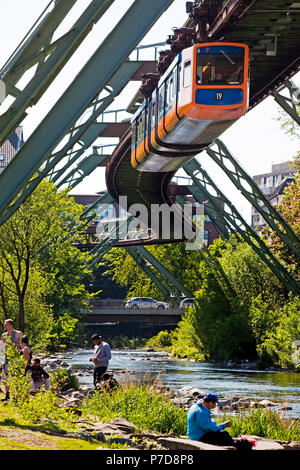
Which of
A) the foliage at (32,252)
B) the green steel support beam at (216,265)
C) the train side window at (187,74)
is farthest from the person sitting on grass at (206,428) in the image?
the green steel support beam at (216,265)

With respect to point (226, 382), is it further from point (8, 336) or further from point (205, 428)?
point (205, 428)

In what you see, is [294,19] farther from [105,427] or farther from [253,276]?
[253,276]

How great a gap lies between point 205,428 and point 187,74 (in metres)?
10.8

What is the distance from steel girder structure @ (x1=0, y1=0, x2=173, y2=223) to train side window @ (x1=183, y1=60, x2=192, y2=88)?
2.91 m

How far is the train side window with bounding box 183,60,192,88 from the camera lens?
65.1 ft

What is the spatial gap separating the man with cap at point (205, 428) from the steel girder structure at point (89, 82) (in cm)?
664

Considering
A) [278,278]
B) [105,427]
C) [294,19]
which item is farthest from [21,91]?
[278,278]

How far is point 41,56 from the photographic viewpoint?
1468 cm

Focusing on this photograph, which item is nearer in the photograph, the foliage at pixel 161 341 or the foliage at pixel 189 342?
the foliage at pixel 189 342

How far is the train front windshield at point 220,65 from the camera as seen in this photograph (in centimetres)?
1964

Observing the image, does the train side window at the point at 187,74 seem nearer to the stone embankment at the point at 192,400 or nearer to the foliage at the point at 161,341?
the stone embankment at the point at 192,400

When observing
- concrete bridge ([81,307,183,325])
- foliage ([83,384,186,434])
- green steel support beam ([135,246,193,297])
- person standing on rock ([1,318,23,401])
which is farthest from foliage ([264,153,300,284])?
green steel support beam ([135,246,193,297])

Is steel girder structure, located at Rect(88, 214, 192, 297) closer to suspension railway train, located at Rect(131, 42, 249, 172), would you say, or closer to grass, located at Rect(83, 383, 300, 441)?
suspension railway train, located at Rect(131, 42, 249, 172)

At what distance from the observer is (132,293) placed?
85.3m
